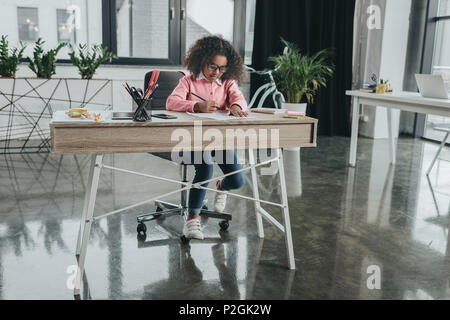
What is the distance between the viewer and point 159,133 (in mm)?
1743

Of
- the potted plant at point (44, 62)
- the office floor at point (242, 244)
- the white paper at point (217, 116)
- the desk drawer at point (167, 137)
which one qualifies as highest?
the potted plant at point (44, 62)

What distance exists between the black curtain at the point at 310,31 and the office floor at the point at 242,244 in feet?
6.86

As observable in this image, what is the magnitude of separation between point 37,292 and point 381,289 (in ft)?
4.37

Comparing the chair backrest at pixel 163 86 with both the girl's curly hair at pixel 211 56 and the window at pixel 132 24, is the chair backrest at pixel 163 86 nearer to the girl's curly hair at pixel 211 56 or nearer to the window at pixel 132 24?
the girl's curly hair at pixel 211 56

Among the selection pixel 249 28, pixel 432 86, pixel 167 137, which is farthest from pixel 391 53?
pixel 167 137

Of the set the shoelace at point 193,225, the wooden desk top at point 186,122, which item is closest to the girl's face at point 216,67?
the wooden desk top at point 186,122

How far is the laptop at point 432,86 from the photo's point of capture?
315 cm

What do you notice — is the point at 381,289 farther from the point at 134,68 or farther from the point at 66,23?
the point at 66,23

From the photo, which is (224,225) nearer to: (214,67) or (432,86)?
(214,67)

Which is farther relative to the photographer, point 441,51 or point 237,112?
point 441,51

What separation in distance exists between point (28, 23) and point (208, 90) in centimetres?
338

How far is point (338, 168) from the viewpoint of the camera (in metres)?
3.87

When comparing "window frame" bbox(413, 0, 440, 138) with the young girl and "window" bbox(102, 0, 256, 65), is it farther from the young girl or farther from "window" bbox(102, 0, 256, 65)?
the young girl
